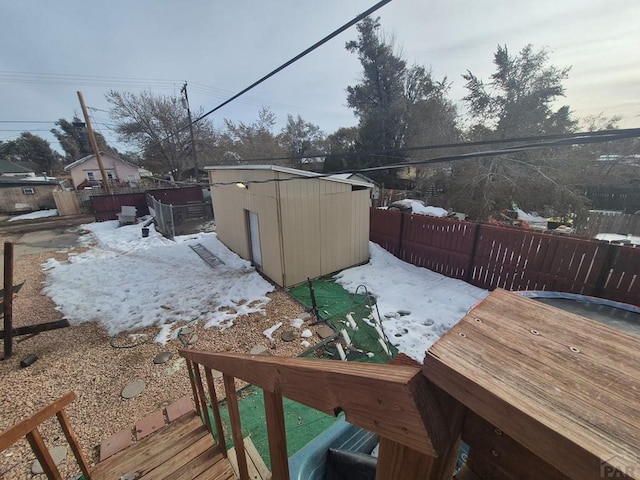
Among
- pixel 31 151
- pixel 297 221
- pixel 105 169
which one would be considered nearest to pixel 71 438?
pixel 297 221

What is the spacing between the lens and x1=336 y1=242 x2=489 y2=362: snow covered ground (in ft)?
15.2

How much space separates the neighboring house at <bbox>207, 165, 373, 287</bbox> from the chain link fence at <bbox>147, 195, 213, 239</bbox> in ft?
14.0

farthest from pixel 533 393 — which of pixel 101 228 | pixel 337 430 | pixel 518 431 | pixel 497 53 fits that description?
pixel 497 53

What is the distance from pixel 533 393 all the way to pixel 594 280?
21.2 feet

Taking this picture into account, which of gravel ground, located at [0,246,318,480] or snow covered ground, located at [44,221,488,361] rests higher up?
gravel ground, located at [0,246,318,480]

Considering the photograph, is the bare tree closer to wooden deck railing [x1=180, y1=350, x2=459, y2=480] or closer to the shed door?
the shed door

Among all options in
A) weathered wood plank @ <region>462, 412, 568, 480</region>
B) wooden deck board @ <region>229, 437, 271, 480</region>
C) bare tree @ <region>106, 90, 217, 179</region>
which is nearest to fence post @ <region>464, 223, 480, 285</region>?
wooden deck board @ <region>229, 437, 271, 480</region>

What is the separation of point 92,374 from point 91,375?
0.02m

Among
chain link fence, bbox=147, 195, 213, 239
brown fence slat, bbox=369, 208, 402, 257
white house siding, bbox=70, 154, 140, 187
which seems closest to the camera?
brown fence slat, bbox=369, 208, 402, 257

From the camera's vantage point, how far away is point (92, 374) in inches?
154

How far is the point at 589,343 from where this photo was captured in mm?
553

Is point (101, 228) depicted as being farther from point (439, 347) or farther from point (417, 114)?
point (417, 114)

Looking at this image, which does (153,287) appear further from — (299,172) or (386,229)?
(386,229)

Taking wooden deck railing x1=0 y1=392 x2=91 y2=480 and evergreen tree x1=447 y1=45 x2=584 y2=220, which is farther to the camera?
evergreen tree x1=447 y1=45 x2=584 y2=220
